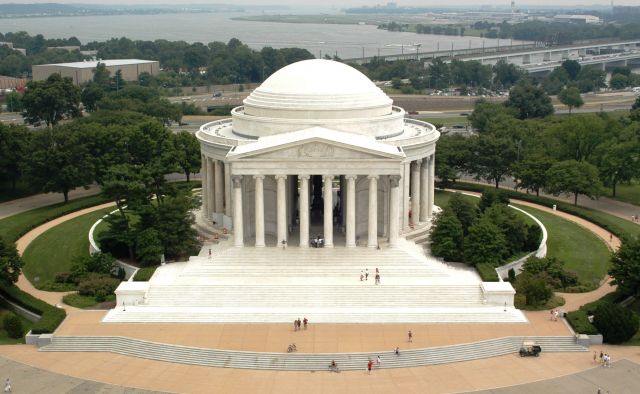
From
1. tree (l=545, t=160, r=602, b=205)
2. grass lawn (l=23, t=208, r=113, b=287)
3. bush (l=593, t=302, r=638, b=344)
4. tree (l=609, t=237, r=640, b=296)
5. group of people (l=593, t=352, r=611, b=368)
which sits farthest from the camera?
tree (l=545, t=160, r=602, b=205)

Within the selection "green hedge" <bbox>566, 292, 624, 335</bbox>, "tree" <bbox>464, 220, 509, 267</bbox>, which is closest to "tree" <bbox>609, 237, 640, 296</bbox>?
"green hedge" <bbox>566, 292, 624, 335</bbox>

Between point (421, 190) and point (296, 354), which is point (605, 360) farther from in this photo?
point (421, 190)

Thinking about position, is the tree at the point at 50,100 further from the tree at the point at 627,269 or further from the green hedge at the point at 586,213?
the tree at the point at 627,269

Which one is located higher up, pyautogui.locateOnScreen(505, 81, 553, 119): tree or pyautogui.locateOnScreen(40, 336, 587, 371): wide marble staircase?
pyautogui.locateOnScreen(505, 81, 553, 119): tree

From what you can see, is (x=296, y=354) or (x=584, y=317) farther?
(x=584, y=317)

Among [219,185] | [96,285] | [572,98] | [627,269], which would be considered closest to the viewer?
[627,269]

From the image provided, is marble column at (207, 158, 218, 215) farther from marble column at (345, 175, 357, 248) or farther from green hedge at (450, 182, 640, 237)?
green hedge at (450, 182, 640, 237)

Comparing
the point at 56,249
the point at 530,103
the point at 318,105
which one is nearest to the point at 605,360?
the point at 318,105
